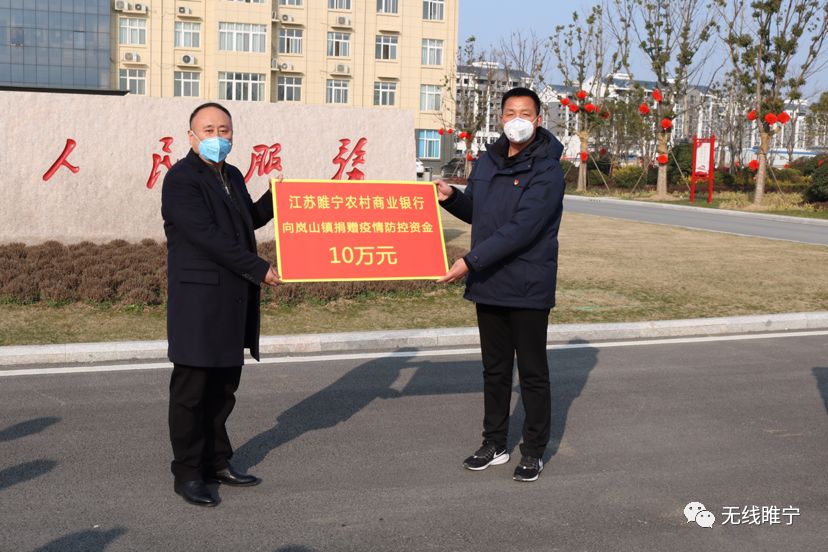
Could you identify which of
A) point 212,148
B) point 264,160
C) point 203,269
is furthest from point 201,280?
point 264,160

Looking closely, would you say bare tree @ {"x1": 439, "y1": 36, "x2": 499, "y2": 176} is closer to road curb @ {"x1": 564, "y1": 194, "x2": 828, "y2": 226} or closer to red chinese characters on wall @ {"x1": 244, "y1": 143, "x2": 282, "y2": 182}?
road curb @ {"x1": 564, "y1": 194, "x2": 828, "y2": 226}

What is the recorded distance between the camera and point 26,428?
541cm

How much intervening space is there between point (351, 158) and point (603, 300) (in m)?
5.10

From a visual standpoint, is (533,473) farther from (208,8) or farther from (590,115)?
(208,8)

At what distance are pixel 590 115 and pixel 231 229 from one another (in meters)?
42.4

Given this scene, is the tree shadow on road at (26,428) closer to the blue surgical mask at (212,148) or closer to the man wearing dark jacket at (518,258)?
the blue surgical mask at (212,148)

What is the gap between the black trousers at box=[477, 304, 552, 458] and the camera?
479 cm

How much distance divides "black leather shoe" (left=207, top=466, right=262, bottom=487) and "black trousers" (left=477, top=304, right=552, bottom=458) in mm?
1243

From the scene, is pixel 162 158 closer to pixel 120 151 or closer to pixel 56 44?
pixel 120 151

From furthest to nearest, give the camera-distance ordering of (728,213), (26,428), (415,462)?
(728,213)
(26,428)
(415,462)

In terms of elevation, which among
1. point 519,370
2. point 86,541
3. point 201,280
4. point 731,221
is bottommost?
point 86,541

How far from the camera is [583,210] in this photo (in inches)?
1183

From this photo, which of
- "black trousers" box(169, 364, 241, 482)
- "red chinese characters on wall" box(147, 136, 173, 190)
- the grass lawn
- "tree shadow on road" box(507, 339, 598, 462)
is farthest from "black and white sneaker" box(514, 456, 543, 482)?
"red chinese characters on wall" box(147, 136, 173, 190)

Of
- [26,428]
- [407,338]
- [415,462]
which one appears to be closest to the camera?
[415,462]
